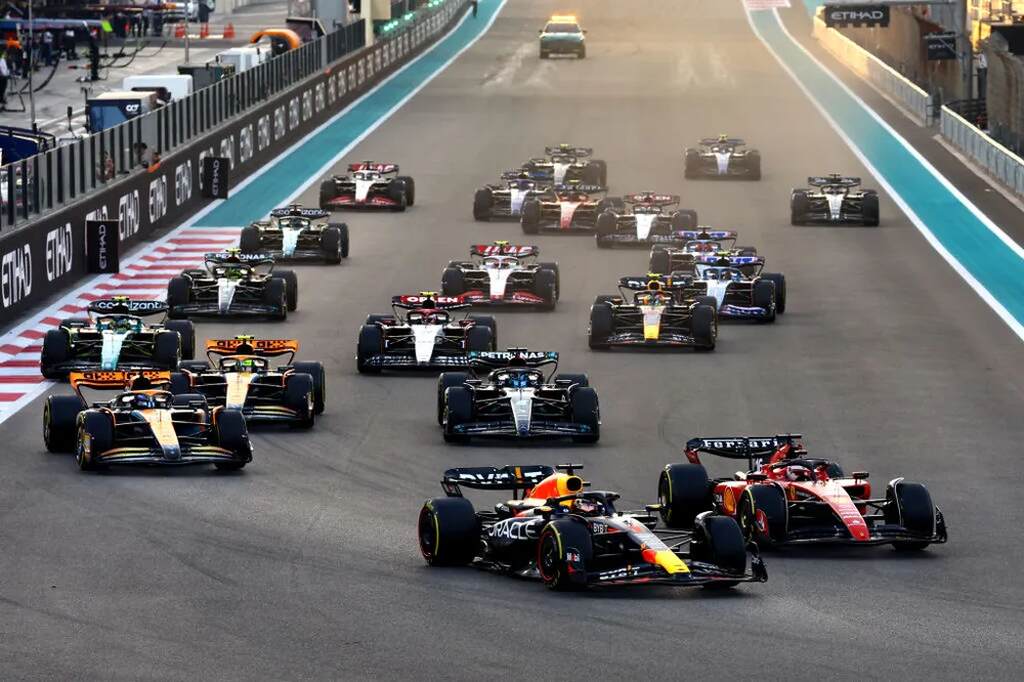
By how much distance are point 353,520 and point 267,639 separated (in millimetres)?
5020

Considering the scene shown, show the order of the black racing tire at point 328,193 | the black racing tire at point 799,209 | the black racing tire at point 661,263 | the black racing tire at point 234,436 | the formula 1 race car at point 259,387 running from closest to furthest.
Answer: the black racing tire at point 234,436, the formula 1 race car at point 259,387, the black racing tire at point 661,263, the black racing tire at point 799,209, the black racing tire at point 328,193

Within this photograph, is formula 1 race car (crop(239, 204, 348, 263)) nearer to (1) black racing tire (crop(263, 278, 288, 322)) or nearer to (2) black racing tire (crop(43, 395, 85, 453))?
(1) black racing tire (crop(263, 278, 288, 322))

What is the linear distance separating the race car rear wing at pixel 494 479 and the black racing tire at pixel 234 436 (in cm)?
366

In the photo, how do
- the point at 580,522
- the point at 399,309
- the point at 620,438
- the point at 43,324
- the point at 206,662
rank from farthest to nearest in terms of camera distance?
the point at 399,309 → the point at 43,324 → the point at 620,438 → the point at 580,522 → the point at 206,662

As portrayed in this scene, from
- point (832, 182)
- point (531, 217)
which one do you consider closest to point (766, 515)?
point (531, 217)

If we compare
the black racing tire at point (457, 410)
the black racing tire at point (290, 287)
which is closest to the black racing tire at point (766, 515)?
the black racing tire at point (457, 410)

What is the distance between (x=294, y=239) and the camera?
42906 mm

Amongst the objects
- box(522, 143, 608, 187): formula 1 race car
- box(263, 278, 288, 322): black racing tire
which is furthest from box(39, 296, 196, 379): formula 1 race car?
box(522, 143, 608, 187): formula 1 race car

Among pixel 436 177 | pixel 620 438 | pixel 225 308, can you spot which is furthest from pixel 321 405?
pixel 436 177

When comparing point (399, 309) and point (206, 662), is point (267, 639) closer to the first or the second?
point (206, 662)

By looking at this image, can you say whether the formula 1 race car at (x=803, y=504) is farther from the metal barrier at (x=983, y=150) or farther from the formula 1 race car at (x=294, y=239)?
the metal barrier at (x=983, y=150)

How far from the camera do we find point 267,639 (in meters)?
17.1

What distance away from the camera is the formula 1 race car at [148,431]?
24.0 meters

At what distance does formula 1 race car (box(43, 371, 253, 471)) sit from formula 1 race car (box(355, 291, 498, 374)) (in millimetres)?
5938
